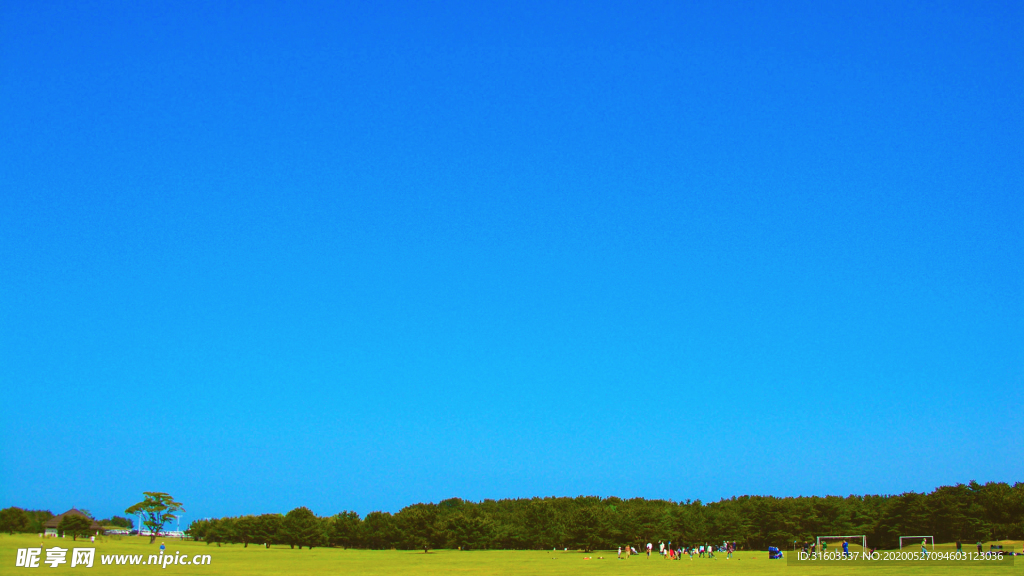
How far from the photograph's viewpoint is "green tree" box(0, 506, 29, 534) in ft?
536

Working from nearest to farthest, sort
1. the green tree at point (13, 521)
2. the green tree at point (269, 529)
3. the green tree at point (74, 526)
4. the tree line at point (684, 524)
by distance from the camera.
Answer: the tree line at point (684, 524) → the green tree at point (74, 526) → the green tree at point (269, 529) → the green tree at point (13, 521)

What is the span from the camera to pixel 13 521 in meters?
164

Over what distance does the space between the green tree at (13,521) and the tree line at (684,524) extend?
41.7m

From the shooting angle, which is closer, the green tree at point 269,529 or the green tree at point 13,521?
the green tree at point 269,529

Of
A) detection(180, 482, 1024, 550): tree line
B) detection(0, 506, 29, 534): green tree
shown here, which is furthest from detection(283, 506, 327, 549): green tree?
detection(0, 506, 29, 534): green tree

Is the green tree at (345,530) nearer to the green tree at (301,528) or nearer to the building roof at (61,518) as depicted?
the green tree at (301,528)

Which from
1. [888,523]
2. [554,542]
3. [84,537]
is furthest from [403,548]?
[888,523]

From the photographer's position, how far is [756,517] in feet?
449

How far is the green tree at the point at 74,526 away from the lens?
489 ft

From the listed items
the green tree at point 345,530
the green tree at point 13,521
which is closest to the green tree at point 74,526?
the green tree at point 13,521

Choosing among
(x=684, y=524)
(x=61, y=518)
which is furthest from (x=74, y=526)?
(x=684, y=524)

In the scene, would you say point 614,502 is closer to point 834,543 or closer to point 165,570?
point 834,543

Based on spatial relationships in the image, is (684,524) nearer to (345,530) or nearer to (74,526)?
(345,530)

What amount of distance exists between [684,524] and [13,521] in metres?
128
